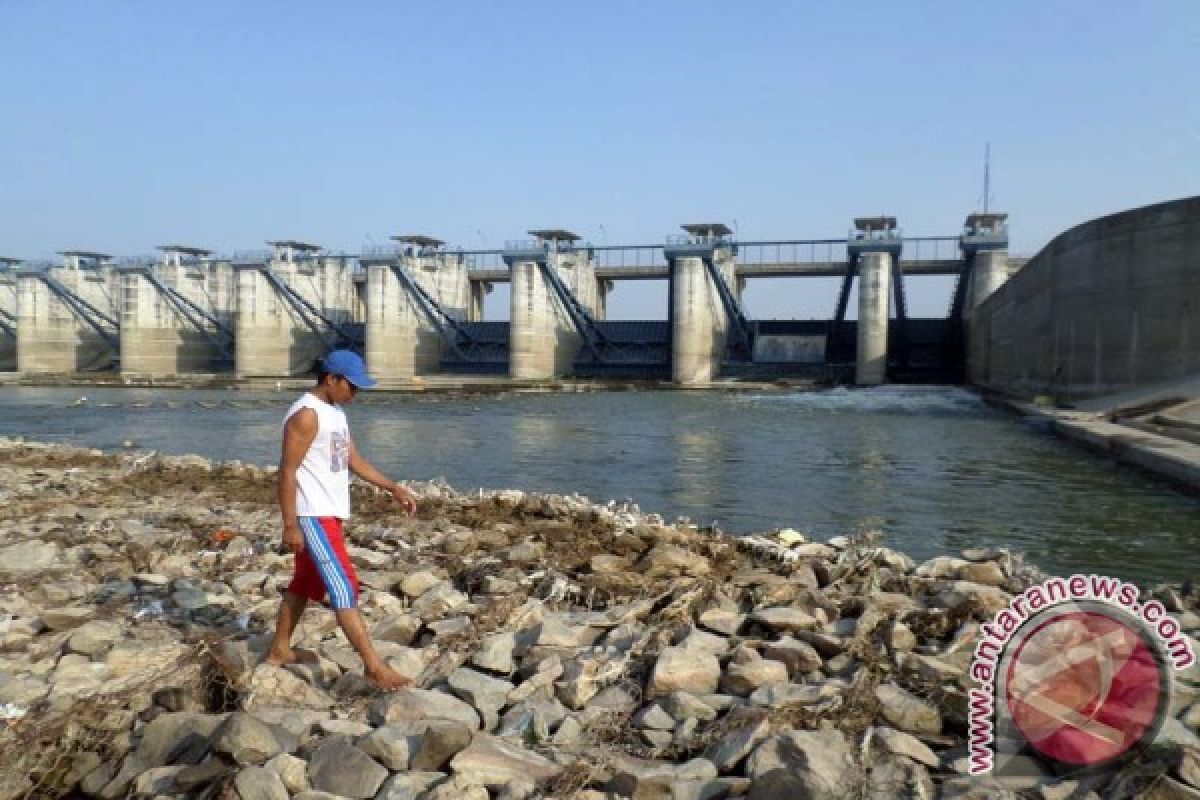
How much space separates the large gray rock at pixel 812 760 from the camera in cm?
289

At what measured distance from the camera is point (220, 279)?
2539 inches

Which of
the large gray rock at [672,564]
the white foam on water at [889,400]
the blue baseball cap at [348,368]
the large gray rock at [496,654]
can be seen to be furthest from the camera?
the white foam on water at [889,400]

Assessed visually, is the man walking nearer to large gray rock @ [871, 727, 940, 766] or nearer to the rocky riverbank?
the rocky riverbank

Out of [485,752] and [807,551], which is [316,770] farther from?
[807,551]

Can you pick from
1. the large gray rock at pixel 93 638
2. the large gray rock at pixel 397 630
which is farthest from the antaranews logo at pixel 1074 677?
→ the large gray rock at pixel 93 638

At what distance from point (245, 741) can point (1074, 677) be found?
10.9 ft

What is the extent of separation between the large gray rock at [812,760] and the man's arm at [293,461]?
2.30m

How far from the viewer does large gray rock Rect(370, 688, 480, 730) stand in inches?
144

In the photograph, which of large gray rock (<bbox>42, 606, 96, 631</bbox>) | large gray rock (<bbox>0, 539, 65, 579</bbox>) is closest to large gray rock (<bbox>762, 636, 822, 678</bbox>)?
large gray rock (<bbox>42, 606, 96, 631</bbox>)

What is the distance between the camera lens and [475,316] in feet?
205

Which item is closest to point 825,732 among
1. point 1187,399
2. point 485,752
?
point 485,752

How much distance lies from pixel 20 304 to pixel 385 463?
2462 inches

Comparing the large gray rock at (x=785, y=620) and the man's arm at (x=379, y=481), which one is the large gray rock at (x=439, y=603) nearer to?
the man's arm at (x=379, y=481)

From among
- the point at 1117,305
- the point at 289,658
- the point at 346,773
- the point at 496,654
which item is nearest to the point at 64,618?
the point at 289,658
